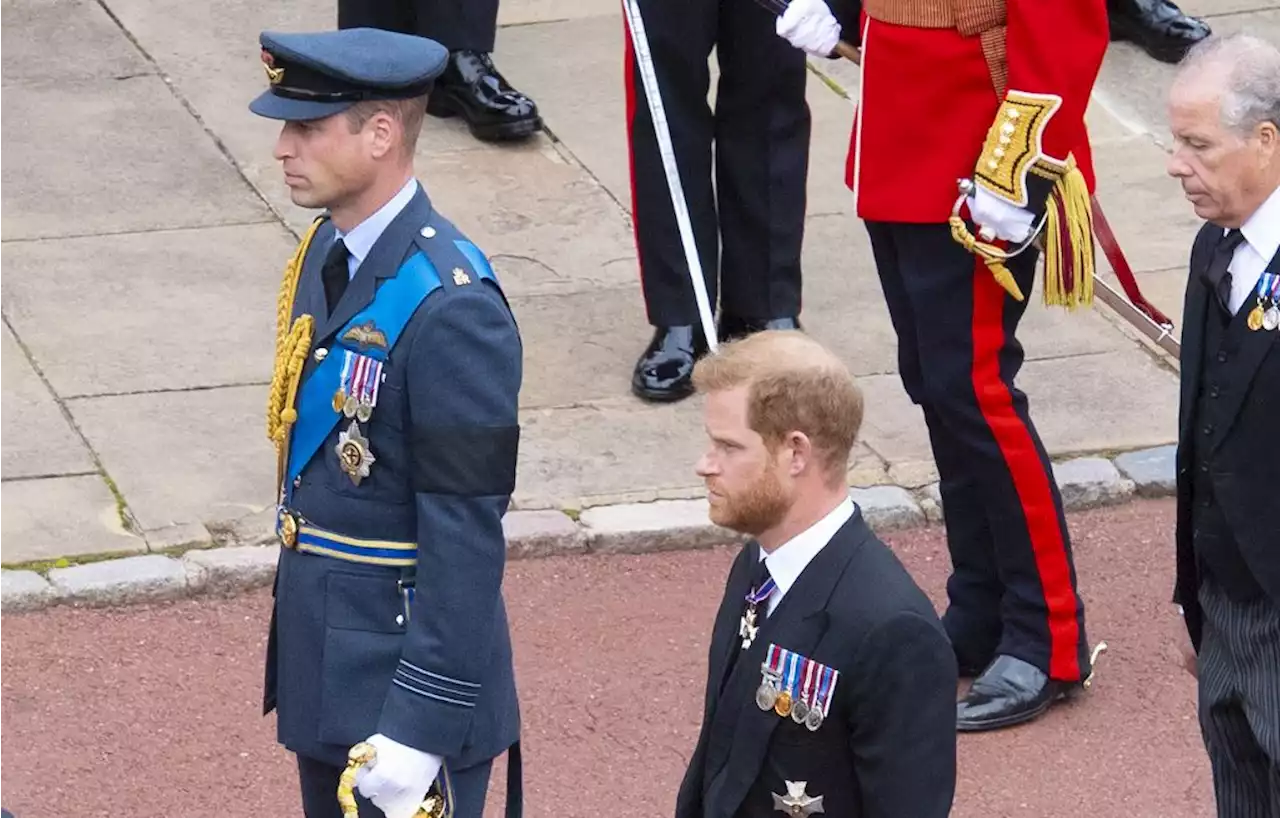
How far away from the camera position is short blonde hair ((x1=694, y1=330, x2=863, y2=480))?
11.0 feet

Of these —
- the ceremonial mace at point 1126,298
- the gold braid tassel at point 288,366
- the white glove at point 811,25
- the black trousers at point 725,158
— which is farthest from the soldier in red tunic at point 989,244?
the gold braid tassel at point 288,366

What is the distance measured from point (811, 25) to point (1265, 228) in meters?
1.87

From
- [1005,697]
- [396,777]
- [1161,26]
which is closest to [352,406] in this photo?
[396,777]

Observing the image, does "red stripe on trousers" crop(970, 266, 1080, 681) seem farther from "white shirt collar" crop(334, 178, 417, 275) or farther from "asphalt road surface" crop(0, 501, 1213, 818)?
"white shirt collar" crop(334, 178, 417, 275)

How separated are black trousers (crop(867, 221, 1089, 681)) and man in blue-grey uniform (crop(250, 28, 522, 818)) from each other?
1.66 meters

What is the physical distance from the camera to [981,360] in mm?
5250

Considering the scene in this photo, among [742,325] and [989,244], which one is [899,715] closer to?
[989,244]

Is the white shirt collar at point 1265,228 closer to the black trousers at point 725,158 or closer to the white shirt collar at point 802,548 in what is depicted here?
the white shirt collar at point 802,548

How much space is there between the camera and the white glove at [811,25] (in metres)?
5.61

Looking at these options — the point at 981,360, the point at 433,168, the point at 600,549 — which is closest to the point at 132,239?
the point at 433,168

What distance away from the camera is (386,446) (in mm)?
3717

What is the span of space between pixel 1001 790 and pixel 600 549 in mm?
1456

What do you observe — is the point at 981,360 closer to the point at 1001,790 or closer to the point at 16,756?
the point at 1001,790

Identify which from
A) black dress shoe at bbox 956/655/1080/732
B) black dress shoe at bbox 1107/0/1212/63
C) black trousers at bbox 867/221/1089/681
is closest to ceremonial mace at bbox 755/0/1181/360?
black trousers at bbox 867/221/1089/681
